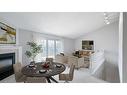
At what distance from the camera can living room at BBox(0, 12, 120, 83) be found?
2.74 m

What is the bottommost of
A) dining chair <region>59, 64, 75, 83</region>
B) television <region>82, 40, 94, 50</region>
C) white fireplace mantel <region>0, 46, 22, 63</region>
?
dining chair <region>59, 64, 75, 83</region>

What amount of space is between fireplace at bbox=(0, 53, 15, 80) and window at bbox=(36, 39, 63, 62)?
659 mm

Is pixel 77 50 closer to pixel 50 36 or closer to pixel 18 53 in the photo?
pixel 50 36

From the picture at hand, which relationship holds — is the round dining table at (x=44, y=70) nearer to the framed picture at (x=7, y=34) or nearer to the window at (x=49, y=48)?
the window at (x=49, y=48)

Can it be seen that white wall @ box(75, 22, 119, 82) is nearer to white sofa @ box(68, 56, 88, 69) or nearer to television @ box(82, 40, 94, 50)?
television @ box(82, 40, 94, 50)

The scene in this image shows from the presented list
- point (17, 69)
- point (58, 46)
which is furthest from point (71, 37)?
point (17, 69)

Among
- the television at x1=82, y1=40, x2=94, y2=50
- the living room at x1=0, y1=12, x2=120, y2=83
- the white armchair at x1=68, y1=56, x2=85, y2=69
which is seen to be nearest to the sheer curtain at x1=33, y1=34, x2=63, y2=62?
the living room at x1=0, y1=12, x2=120, y2=83

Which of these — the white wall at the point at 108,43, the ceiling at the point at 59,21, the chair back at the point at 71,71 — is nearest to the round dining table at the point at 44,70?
the chair back at the point at 71,71

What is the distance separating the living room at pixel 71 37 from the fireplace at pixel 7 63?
12cm

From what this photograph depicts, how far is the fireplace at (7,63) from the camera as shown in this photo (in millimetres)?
2918

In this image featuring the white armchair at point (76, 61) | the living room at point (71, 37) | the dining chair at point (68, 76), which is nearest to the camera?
the living room at point (71, 37)

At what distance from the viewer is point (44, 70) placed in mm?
3031

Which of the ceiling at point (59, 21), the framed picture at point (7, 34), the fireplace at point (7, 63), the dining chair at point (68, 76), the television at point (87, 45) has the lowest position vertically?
the dining chair at point (68, 76)
